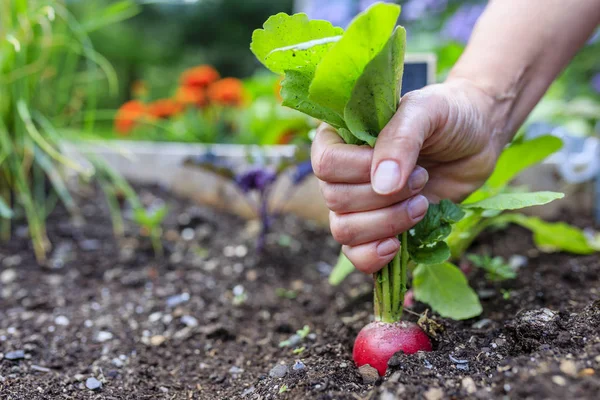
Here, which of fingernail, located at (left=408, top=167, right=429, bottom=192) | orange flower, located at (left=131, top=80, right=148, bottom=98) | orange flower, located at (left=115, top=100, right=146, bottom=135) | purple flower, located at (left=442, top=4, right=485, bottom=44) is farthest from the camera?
orange flower, located at (left=131, top=80, right=148, bottom=98)

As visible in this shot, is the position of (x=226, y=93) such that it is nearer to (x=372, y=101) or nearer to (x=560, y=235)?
(x=560, y=235)

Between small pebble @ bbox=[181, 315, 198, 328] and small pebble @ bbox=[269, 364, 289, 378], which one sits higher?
small pebble @ bbox=[269, 364, 289, 378]

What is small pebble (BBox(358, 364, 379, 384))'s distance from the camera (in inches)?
38.2

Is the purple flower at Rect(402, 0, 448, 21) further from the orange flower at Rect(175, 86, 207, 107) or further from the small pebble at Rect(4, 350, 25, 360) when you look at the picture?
the small pebble at Rect(4, 350, 25, 360)

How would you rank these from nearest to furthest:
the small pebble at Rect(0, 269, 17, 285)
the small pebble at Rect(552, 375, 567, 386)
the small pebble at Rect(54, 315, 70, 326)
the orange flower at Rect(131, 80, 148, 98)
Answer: the small pebble at Rect(552, 375, 567, 386), the small pebble at Rect(54, 315, 70, 326), the small pebble at Rect(0, 269, 17, 285), the orange flower at Rect(131, 80, 148, 98)

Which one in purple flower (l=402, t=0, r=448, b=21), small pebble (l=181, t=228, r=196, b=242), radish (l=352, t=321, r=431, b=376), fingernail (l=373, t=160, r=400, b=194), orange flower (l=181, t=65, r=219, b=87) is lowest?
small pebble (l=181, t=228, r=196, b=242)

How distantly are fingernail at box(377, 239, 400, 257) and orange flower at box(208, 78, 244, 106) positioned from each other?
2.19 metres

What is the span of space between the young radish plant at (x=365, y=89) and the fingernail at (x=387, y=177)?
8 centimetres

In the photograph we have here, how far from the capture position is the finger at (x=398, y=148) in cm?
86

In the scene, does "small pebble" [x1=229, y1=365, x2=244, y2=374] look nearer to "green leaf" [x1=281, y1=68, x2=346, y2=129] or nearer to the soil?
the soil

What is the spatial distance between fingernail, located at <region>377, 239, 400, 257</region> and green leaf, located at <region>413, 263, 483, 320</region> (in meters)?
0.23

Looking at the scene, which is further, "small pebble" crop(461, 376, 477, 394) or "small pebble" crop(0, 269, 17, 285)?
"small pebble" crop(0, 269, 17, 285)

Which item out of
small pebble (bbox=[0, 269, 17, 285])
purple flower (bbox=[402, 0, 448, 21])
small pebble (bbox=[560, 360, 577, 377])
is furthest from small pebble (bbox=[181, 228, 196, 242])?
purple flower (bbox=[402, 0, 448, 21])

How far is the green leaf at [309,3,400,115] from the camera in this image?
76 cm
